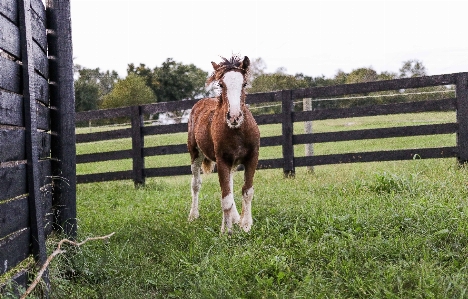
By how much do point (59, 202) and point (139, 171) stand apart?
632 centimetres

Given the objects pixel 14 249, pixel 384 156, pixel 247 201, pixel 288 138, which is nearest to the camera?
pixel 14 249

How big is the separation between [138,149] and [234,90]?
6.25m

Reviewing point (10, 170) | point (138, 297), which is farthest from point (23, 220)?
point (138, 297)

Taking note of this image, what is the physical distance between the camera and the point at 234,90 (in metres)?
4.55

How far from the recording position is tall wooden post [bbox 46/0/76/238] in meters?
4.02

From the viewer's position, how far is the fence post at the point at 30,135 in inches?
121

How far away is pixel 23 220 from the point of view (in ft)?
9.95

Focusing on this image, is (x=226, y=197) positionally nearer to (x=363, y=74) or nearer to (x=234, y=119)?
(x=234, y=119)

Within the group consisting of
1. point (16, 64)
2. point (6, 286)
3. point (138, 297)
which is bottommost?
point (138, 297)

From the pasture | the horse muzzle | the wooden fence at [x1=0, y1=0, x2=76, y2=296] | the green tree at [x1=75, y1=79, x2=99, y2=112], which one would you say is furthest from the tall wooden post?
the green tree at [x1=75, y1=79, x2=99, y2=112]

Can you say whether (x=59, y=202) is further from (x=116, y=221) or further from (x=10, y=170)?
(x=116, y=221)

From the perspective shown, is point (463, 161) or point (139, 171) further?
point (139, 171)

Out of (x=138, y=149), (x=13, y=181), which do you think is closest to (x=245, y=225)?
(x=13, y=181)

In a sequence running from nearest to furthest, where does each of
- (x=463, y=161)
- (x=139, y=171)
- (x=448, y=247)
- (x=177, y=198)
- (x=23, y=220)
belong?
1. (x=23, y=220)
2. (x=448, y=247)
3. (x=177, y=198)
4. (x=463, y=161)
5. (x=139, y=171)
